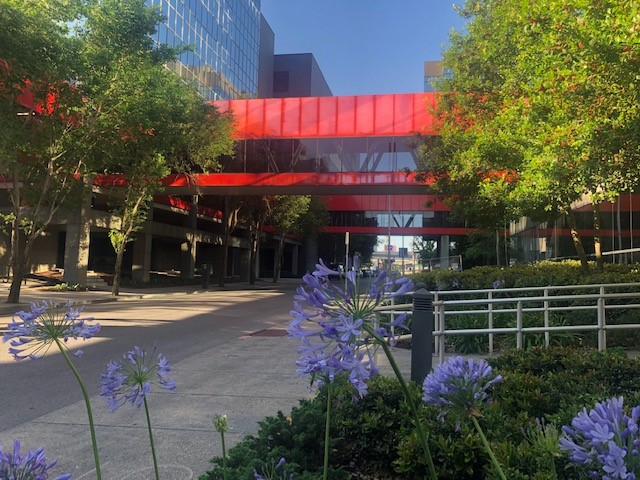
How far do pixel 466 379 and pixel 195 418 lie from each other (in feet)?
14.7

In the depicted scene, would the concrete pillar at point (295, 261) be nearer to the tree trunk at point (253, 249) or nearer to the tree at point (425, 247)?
the tree at point (425, 247)

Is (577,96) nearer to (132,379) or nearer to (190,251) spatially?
(132,379)

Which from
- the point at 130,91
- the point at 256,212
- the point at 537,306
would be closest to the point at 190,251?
the point at 256,212

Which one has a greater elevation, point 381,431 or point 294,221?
point 294,221

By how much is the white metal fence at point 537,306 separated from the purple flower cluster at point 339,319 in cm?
330

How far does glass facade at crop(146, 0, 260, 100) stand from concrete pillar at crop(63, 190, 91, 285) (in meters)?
10.5

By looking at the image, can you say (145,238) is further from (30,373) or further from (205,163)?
(30,373)

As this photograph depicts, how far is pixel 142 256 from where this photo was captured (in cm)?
3394

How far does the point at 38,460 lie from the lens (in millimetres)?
1319

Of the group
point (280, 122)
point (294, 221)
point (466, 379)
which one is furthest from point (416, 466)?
point (294, 221)

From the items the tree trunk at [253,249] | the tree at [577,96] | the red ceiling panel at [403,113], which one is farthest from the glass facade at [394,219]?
the tree at [577,96]

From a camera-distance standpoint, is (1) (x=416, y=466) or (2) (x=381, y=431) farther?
(2) (x=381, y=431)

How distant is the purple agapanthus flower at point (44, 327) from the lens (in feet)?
5.55

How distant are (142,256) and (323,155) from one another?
14.2 m
